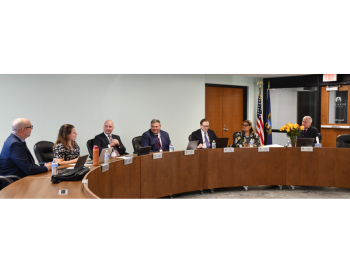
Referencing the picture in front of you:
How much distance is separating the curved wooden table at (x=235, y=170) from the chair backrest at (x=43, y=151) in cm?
147

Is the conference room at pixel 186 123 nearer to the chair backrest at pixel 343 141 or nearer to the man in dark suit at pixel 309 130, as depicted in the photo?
the chair backrest at pixel 343 141

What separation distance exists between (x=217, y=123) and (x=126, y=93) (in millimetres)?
3041

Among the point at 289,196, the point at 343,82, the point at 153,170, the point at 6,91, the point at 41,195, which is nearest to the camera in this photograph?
the point at 41,195

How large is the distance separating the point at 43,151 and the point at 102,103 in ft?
6.72

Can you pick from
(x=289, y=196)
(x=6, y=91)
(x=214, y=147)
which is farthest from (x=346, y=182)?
(x=6, y=91)

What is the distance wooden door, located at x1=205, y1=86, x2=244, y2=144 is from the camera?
8500 mm

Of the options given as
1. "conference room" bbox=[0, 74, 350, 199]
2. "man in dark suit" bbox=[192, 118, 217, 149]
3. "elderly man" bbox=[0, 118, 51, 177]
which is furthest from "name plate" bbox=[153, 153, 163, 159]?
"elderly man" bbox=[0, 118, 51, 177]

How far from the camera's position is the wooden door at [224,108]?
8.50 meters

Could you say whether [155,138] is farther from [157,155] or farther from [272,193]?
[272,193]

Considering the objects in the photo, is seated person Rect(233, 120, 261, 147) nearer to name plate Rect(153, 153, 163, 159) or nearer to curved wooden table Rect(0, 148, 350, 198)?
curved wooden table Rect(0, 148, 350, 198)

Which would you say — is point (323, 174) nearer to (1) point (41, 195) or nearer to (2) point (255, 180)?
→ (2) point (255, 180)

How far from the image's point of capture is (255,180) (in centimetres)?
524

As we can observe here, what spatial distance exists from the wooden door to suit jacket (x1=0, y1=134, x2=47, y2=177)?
18.9 ft

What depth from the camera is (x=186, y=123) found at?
7.68 m
